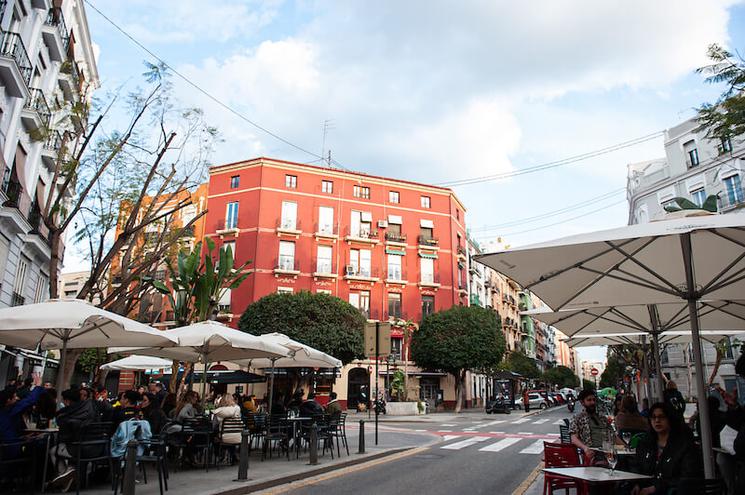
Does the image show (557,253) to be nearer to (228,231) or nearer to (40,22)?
(40,22)

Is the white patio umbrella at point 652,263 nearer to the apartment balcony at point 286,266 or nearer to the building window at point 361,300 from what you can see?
the apartment balcony at point 286,266

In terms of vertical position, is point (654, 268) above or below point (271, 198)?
below

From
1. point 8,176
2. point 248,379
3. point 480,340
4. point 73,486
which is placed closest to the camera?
point 73,486

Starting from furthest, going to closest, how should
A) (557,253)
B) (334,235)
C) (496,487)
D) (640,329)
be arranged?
1. (334,235)
2. (640,329)
3. (496,487)
4. (557,253)

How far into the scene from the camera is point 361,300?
4006 centimetres

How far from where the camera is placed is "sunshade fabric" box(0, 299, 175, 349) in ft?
24.8

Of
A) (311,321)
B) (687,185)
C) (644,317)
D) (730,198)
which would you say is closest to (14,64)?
(644,317)

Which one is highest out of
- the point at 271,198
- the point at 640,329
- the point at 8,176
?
the point at 271,198

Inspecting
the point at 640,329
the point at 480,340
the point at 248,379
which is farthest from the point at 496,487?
the point at 480,340

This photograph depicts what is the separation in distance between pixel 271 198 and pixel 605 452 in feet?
117

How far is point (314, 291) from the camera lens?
39031 millimetres

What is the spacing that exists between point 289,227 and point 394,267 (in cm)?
913

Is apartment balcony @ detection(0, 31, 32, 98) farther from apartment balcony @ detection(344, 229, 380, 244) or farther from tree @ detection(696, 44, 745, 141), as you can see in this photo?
apartment balcony @ detection(344, 229, 380, 244)

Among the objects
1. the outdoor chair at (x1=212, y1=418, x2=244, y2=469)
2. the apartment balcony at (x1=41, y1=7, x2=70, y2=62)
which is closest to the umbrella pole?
the outdoor chair at (x1=212, y1=418, x2=244, y2=469)
